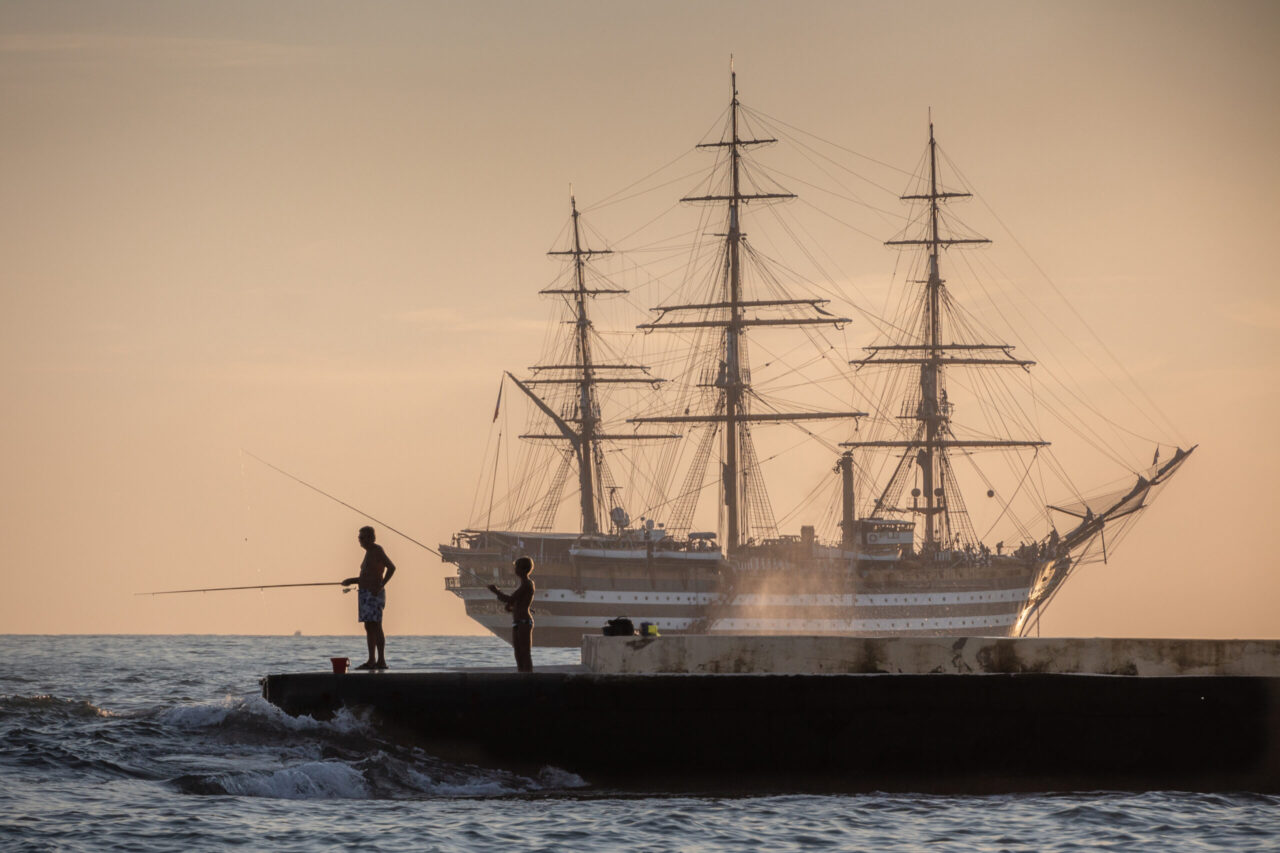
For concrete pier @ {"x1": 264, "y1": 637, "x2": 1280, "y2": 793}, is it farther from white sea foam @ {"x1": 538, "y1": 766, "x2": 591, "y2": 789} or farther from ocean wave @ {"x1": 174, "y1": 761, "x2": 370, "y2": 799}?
ocean wave @ {"x1": 174, "y1": 761, "x2": 370, "y2": 799}

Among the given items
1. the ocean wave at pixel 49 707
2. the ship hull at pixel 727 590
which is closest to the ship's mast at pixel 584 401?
the ship hull at pixel 727 590

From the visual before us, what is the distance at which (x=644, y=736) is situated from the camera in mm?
19578

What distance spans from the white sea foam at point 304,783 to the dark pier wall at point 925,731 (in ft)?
8.27

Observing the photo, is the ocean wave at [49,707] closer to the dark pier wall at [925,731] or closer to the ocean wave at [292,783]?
the ocean wave at [292,783]

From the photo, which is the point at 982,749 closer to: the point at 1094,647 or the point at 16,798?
the point at 1094,647

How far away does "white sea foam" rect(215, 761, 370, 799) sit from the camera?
61.7ft

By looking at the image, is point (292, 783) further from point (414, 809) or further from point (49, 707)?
point (49, 707)

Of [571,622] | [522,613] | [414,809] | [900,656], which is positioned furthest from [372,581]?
[571,622]

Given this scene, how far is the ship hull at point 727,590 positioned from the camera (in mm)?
92125

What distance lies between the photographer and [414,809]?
18.1 metres

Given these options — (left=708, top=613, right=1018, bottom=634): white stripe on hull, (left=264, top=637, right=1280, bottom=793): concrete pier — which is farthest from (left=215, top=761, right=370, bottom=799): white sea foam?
(left=708, top=613, right=1018, bottom=634): white stripe on hull

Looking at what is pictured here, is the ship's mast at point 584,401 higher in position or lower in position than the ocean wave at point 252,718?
higher

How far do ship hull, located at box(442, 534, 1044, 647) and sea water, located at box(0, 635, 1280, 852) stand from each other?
2734 inches

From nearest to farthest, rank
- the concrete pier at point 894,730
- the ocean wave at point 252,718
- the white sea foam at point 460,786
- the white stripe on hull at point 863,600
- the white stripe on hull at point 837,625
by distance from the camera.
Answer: the white sea foam at point 460,786, the concrete pier at point 894,730, the ocean wave at point 252,718, the white stripe on hull at point 863,600, the white stripe on hull at point 837,625
